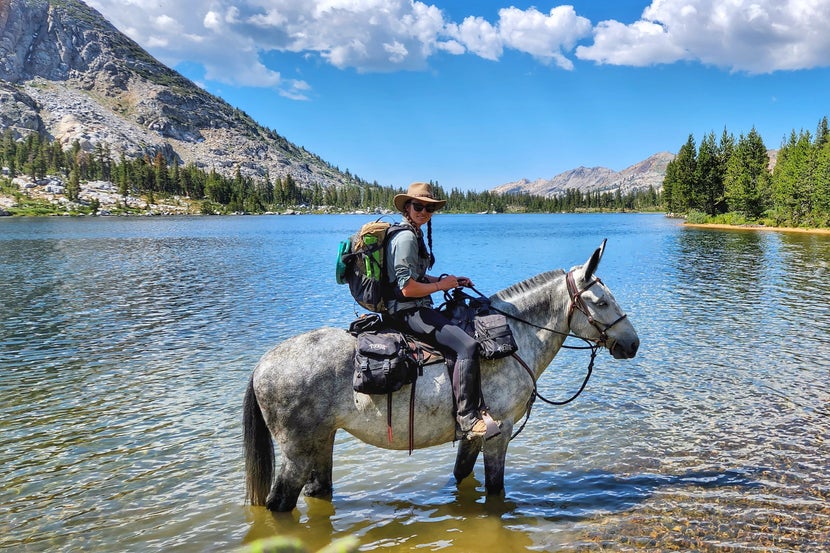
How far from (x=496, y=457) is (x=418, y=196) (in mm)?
3575

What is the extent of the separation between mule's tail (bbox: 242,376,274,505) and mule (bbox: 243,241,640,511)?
0.01 m

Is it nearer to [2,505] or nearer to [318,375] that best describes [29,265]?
[2,505]

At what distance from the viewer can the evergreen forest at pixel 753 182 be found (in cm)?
6981

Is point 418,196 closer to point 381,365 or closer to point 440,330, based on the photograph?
point 440,330

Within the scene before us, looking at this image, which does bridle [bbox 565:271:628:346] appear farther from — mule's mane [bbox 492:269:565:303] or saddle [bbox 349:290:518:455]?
saddle [bbox 349:290:518:455]

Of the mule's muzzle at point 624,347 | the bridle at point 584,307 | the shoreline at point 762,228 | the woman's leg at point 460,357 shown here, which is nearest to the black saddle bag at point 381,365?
the woman's leg at point 460,357

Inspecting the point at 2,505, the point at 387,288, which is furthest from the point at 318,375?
the point at 2,505

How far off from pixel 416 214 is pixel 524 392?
2.66m

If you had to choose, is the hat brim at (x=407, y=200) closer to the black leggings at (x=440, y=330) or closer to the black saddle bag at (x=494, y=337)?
the black leggings at (x=440, y=330)

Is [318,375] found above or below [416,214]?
below

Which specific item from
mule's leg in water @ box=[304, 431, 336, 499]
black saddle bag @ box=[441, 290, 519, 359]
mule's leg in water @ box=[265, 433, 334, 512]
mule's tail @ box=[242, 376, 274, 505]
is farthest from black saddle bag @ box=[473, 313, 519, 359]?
mule's tail @ box=[242, 376, 274, 505]

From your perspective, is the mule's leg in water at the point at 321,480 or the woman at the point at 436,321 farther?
the mule's leg in water at the point at 321,480

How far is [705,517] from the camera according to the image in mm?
7117

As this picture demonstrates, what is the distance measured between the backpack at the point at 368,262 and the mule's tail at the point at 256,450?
1.73 meters
